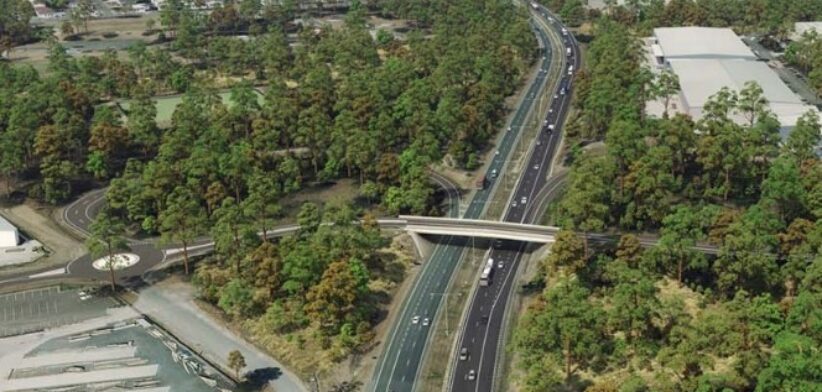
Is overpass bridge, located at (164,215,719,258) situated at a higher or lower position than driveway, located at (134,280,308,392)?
higher

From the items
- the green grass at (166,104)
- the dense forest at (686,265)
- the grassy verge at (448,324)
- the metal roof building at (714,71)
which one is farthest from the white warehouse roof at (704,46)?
the grassy verge at (448,324)

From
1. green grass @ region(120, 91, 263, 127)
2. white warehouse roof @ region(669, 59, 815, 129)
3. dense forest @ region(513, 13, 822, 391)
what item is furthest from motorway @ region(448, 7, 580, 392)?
green grass @ region(120, 91, 263, 127)

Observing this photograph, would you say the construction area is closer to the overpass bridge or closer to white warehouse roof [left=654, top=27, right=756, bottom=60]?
the overpass bridge

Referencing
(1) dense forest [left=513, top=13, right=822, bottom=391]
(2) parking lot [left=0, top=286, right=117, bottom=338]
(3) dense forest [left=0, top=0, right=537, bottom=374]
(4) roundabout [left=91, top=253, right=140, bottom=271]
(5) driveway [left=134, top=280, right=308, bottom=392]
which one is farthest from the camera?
(4) roundabout [left=91, top=253, right=140, bottom=271]

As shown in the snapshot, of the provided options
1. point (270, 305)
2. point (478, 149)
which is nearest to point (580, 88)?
point (478, 149)

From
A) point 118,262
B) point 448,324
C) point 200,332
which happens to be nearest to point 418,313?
point 448,324

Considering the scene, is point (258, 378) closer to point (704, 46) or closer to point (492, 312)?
point (492, 312)
